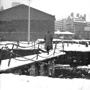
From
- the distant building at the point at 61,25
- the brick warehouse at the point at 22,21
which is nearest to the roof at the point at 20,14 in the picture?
the brick warehouse at the point at 22,21

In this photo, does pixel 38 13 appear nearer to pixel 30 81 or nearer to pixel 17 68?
pixel 17 68

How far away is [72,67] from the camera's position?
66.7 ft

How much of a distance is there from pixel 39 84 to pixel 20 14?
40668mm

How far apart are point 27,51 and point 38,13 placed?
27.0 meters

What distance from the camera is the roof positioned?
46531mm

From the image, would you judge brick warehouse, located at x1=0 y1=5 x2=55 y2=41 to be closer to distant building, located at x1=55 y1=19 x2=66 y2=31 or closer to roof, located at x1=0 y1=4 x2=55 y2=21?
roof, located at x1=0 y1=4 x2=55 y2=21

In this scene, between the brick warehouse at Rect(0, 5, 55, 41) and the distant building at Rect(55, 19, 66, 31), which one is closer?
the brick warehouse at Rect(0, 5, 55, 41)

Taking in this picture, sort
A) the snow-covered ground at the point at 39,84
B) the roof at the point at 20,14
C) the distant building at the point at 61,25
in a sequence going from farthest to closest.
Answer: the distant building at the point at 61,25 → the roof at the point at 20,14 → the snow-covered ground at the point at 39,84

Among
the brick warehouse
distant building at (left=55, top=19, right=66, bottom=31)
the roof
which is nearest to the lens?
the brick warehouse

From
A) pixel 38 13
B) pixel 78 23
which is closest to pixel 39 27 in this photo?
pixel 38 13

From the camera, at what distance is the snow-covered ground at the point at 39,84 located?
673cm

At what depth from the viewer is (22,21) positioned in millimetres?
46719

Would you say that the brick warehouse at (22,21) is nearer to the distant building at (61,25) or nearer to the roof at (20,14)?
the roof at (20,14)

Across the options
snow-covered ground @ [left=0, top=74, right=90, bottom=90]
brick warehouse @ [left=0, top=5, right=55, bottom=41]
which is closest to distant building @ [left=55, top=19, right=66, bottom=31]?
brick warehouse @ [left=0, top=5, right=55, bottom=41]
